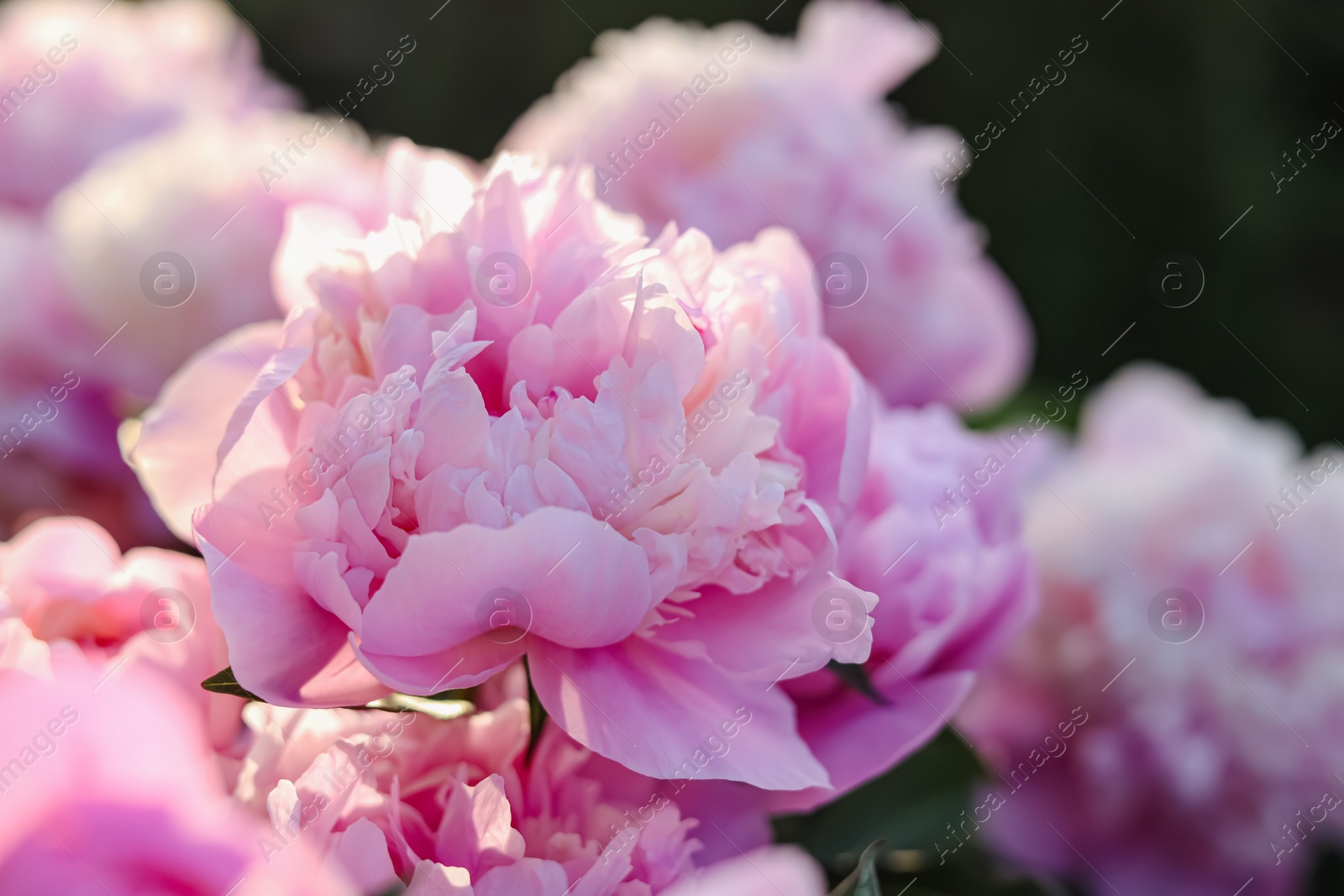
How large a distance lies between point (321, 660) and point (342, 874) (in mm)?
52

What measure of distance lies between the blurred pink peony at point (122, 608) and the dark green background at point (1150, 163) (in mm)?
891

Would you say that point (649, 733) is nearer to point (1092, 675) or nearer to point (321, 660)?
point (321, 660)

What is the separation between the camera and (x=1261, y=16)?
1088 millimetres

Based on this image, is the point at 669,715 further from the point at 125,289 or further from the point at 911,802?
the point at 125,289

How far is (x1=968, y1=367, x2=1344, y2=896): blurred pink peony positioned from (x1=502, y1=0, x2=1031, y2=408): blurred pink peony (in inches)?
4.6

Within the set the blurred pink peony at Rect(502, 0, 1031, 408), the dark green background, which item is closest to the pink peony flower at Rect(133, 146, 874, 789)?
the blurred pink peony at Rect(502, 0, 1031, 408)

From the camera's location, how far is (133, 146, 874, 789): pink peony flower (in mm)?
258

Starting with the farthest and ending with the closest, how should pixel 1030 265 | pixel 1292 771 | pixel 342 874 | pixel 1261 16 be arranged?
1. pixel 1030 265
2. pixel 1261 16
3. pixel 1292 771
4. pixel 342 874

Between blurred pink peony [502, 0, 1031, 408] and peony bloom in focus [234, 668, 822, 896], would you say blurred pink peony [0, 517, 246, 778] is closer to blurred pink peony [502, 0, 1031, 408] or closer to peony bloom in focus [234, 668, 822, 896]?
peony bloom in focus [234, 668, 822, 896]

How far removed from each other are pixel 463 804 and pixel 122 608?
0.36 feet

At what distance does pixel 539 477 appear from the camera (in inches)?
10.3

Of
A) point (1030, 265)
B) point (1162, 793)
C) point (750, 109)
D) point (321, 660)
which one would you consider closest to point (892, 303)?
point (750, 109)

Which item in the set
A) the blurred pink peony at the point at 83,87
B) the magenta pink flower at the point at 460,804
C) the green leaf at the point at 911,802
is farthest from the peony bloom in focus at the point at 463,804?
the blurred pink peony at the point at 83,87

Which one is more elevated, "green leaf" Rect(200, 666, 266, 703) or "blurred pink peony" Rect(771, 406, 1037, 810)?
"blurred pink peony" Rect(771, 406, 1037, 810)
